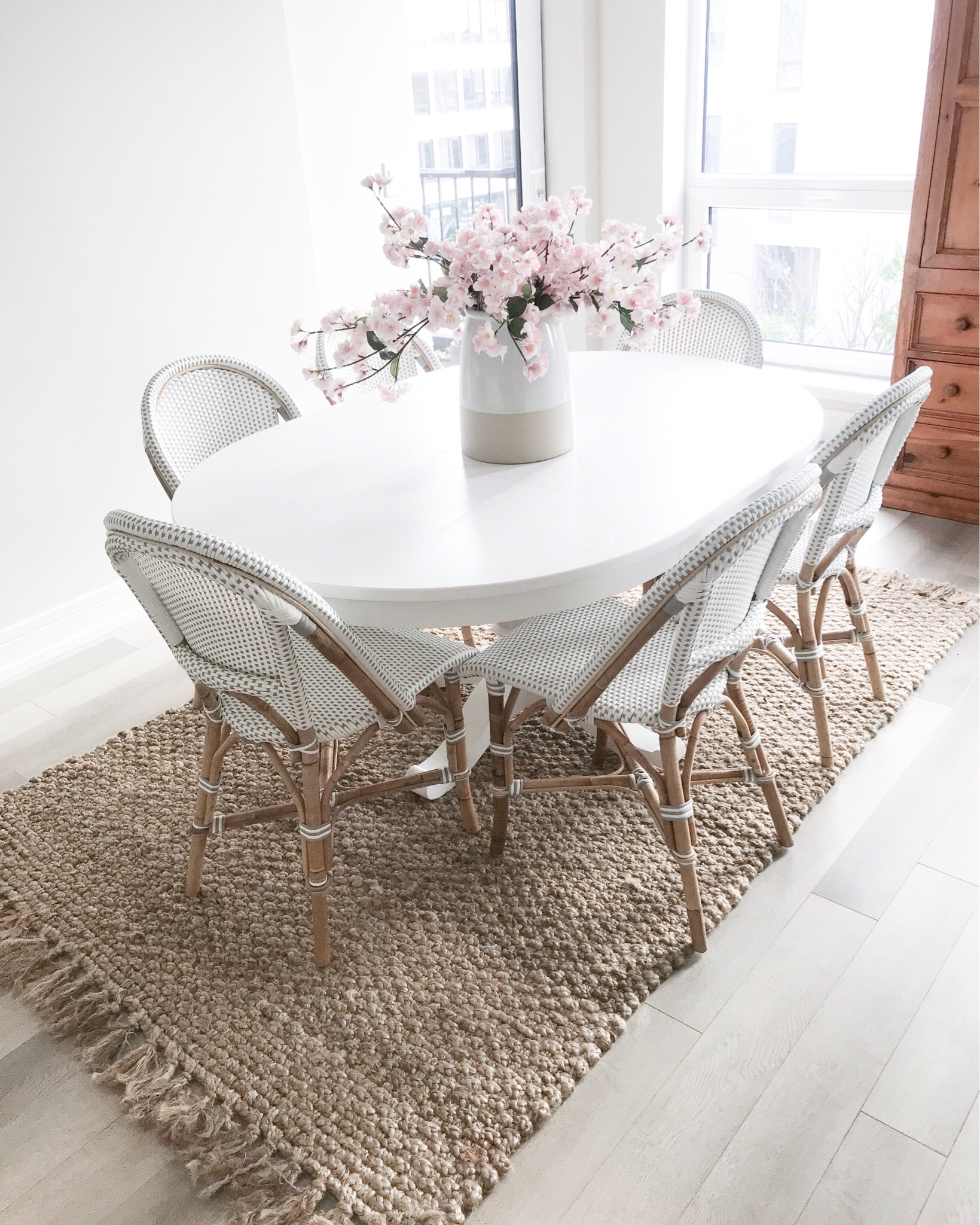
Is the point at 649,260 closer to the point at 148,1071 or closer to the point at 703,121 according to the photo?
the point at 148,1071

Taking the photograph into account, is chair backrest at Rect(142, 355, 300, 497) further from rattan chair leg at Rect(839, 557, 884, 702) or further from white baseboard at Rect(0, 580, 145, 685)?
rattan chair leg at Rect(839, 557, 884, 702)

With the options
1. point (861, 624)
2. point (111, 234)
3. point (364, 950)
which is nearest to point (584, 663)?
point (364, 950)

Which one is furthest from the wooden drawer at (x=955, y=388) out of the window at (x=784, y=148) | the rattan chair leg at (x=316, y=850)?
the rattan chair leg at (x=316, y=850)

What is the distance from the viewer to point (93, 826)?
2168 mm

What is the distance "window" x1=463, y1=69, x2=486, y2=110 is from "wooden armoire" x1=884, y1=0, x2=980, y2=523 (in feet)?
5.41

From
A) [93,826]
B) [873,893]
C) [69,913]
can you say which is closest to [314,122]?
[93,826]

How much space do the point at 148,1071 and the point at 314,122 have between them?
2834mm

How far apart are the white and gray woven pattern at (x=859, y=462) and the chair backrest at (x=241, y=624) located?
0.88 m

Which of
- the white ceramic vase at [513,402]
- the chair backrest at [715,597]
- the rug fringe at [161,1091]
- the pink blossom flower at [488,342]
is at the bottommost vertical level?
the rug fringe at [161,1091]

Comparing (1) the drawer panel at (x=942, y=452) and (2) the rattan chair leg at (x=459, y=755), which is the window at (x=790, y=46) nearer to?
(1) the drawer panel at (x=942, y=452)

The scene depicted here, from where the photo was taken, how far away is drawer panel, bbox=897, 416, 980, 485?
10.5ft

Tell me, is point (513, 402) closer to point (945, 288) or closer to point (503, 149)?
point (945, 288)

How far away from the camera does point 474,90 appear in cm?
382

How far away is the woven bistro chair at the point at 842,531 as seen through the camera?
1848 mm
